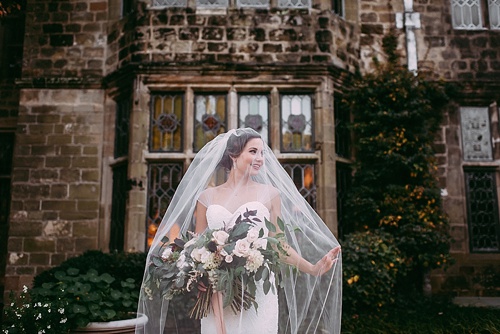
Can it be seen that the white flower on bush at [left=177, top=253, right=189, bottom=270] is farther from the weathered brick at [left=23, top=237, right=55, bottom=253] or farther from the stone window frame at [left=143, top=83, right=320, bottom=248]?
the weathered brick at [left=23, top=237, right=55, bottom=253]

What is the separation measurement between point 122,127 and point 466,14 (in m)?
6.78

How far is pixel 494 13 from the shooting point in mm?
9016

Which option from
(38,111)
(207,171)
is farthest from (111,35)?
(207,171)

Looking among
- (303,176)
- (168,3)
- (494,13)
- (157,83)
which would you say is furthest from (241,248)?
(494,13)

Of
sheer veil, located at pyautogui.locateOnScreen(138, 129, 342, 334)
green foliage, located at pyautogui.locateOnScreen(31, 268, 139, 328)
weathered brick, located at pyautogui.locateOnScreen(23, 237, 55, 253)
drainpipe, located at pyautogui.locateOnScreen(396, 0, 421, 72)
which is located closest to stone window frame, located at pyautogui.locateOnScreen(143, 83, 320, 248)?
weathered brick, located at pyautogui.locateOnScreen(23, 237, 55, 253)

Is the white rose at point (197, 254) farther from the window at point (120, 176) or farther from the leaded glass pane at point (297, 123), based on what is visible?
the window at point (120, 176)

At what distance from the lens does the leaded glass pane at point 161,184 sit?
7.31m

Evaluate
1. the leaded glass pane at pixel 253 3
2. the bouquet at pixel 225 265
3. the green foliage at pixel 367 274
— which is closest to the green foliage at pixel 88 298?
the bouquet at pixel 225 265

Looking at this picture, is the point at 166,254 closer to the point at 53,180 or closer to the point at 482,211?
the point at 53,180

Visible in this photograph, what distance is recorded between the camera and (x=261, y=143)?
11.7 ft

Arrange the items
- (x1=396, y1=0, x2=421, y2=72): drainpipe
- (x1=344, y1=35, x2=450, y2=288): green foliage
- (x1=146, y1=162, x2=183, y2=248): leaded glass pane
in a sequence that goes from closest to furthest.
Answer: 1. (x1=146, y1=162, x2=183, y2=248): leaded glass pane
2. (x1=344, y1=35, x2=450, y2=288): green foliage
3. (x1=396, y1=0, x2=421, y2=72): drainpipe

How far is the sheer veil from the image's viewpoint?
136 inches

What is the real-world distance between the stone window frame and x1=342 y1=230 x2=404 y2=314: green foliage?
48.7 inches

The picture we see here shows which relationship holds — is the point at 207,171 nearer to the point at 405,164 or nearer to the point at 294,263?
the point at 294,263
